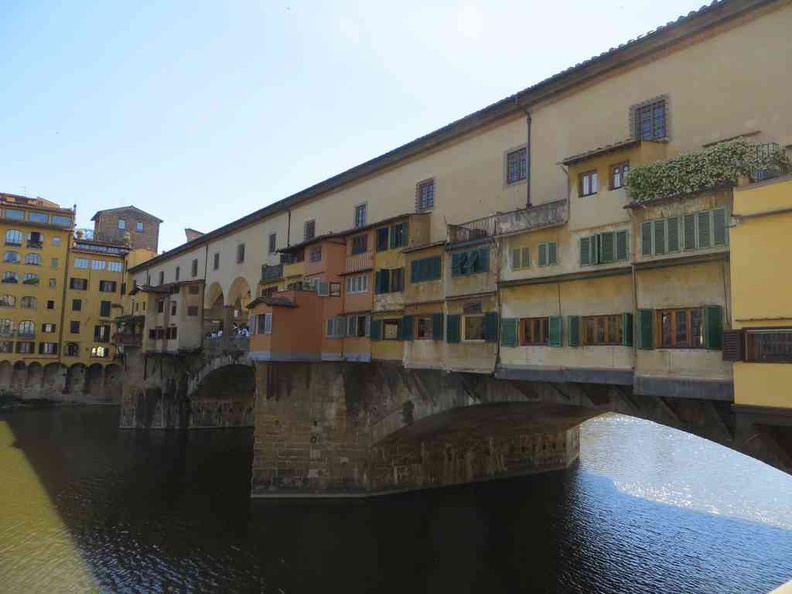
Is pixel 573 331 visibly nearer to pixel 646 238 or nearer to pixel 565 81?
pixel 646 238

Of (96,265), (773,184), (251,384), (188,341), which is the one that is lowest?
(251,384)

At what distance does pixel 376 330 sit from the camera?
25562mm

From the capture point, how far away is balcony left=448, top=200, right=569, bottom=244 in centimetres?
1738

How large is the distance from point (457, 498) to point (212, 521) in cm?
1165

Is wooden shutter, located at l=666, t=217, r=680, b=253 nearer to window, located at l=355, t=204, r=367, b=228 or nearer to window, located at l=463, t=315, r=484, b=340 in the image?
window, located at l=463, t=315, r=484, b=340

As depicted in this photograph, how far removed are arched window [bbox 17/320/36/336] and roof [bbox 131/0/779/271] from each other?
49879mm

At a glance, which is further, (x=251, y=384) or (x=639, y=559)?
(x=251, y=384)

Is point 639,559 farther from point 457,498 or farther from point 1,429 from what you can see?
point 1,429

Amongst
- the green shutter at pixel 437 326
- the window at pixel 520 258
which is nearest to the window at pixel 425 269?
the green shutter at pixel 437 326

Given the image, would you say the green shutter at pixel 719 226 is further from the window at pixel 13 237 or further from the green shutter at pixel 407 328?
the window at pixel 13 237

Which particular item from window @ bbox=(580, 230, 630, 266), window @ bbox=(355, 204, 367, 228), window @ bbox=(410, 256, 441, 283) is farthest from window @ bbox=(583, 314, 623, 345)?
window @ bbox=(355, 204, 367, 228)

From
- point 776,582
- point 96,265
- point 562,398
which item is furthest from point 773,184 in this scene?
point 96,265

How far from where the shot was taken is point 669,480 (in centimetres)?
3203

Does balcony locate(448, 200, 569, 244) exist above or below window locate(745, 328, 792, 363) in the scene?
above
